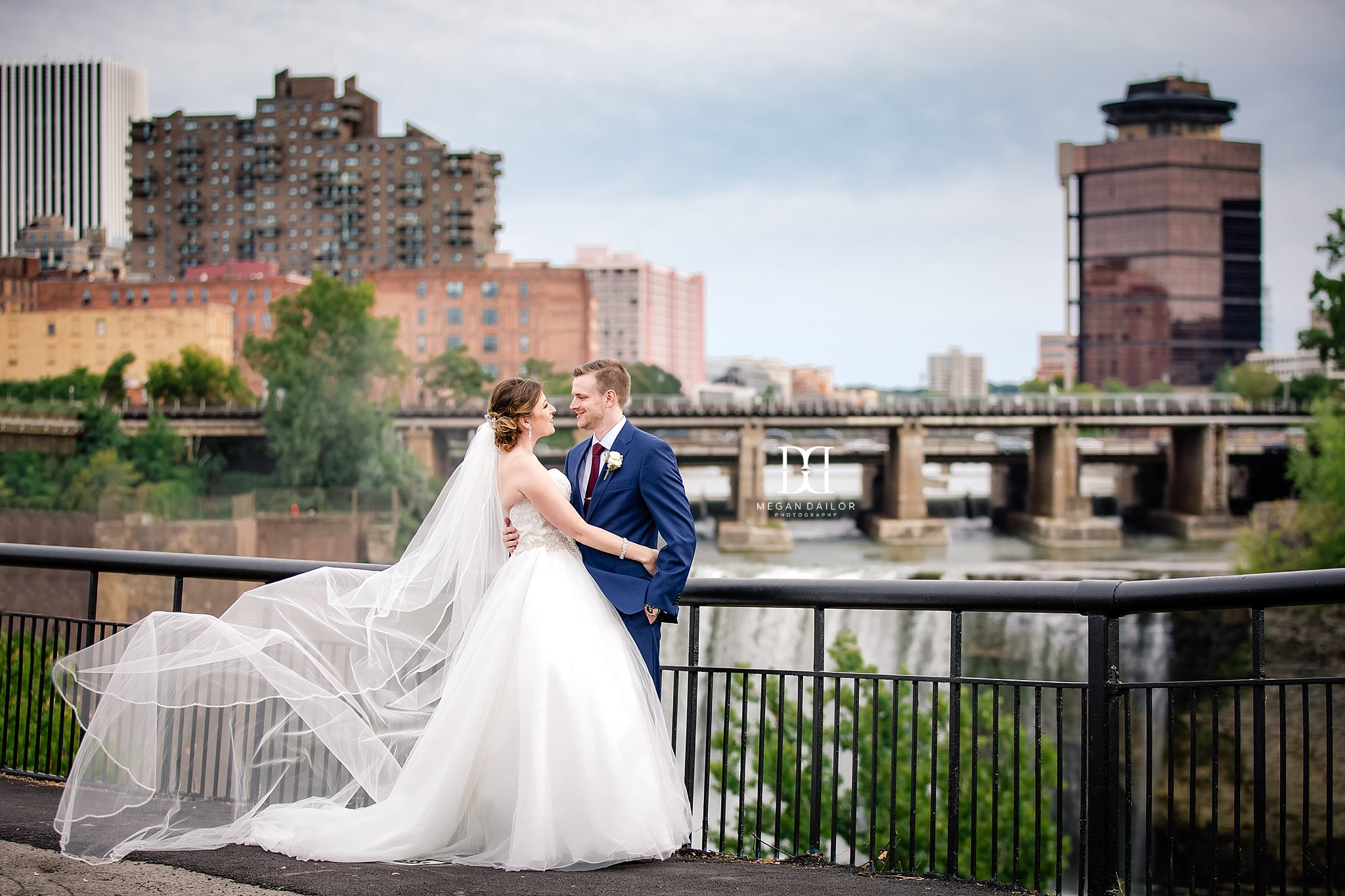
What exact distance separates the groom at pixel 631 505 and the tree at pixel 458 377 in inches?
2880

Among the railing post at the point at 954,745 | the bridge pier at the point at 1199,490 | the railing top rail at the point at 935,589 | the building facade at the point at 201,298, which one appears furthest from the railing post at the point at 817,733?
the building facade at the point at 201,298

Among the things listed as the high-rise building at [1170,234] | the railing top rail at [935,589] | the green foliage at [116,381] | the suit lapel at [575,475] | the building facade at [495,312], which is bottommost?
the railing top rail at [935,589]

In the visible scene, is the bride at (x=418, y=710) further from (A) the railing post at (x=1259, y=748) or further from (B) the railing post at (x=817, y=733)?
(A) the railing post at (x=1259, y=748)

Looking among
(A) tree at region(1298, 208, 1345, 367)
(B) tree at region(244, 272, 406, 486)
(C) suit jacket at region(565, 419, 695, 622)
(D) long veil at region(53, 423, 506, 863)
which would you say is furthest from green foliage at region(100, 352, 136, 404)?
(C) suit jacket at region(565, 419, 695, 622)

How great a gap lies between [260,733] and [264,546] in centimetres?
5158

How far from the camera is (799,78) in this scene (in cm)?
14212

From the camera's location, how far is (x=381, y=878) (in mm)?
3516

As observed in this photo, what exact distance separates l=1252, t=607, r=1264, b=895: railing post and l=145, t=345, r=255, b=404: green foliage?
253 ft

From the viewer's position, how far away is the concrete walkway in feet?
11.1

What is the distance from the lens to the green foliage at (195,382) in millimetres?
74562

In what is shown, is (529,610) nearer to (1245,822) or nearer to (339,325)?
(1245,822)

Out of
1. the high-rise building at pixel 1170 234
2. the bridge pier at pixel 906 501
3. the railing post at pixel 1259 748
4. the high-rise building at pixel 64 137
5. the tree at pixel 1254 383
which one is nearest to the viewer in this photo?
the railing post at pixel 1259 748

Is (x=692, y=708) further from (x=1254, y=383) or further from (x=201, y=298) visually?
(x=1254, y=383)

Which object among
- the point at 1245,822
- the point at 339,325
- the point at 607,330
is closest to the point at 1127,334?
the point at 607,330
